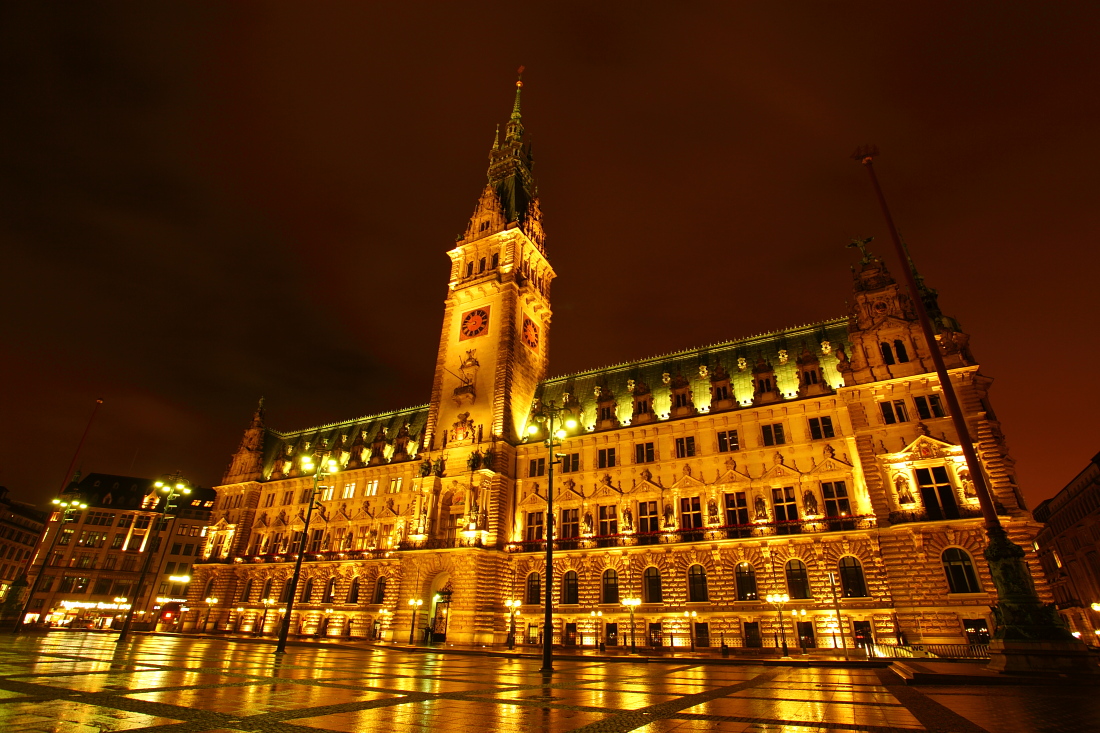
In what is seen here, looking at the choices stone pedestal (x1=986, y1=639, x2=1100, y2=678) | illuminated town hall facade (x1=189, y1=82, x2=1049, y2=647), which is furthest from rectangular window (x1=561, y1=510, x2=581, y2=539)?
stone pedestal (x1=986, y1=639, x2=1100, y2=678)

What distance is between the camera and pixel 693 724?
29.0 feet

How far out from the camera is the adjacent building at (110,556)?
246 feet

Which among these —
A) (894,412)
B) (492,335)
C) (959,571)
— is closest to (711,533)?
(959,571)

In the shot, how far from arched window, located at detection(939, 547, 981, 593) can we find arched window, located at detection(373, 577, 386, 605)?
1660 inches

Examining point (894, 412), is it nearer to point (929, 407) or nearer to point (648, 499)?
point (929, 407)

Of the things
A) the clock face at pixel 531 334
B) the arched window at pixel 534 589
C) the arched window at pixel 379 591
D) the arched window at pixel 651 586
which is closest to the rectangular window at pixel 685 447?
the arched window at pixel 651 586

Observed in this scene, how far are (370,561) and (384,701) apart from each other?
43.9 meters

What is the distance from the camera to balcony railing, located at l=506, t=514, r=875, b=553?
34.6 m

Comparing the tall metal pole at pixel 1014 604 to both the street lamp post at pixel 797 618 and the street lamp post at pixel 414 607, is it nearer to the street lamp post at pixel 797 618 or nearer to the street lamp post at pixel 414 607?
the street lamp post at pixel 797 618

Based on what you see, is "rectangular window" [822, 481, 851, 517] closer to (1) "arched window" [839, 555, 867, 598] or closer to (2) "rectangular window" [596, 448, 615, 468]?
(1) "arched window" [839, 555, 867, 598]

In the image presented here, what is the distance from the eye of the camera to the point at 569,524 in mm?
44094

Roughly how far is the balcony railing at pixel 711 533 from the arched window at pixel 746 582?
2.04 m

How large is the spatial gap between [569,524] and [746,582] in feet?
45.5

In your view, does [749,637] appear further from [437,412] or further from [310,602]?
[310,602]
